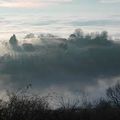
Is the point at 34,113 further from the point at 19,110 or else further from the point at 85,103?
the point at 85,103

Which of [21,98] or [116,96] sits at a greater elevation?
[21,98]

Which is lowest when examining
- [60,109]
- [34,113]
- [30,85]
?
[60,109]

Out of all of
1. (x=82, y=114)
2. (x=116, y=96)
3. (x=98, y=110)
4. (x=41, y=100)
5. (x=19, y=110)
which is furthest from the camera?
(x=116, y=96)

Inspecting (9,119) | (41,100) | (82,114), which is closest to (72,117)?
(82,114)

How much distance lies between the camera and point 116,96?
392 feet

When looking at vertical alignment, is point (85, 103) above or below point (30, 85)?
below

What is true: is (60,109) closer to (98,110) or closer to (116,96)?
(98,110)

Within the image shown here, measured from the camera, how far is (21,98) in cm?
3566

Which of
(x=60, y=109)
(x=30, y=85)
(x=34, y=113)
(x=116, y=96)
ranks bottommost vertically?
(x=116, y=96)

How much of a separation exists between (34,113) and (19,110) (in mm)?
2020

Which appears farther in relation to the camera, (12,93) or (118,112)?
(118,112)

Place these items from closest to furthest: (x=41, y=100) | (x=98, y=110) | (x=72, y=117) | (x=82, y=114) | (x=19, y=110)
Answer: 1. (x=19, y=110)
2. (x=41, y=100)
3. (x=72, y=117)
4. (x=82, y=114)
5. (x=98, y=110)

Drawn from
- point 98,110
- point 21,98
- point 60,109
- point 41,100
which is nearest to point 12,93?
point 21,98

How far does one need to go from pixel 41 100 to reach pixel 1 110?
21.5ft
